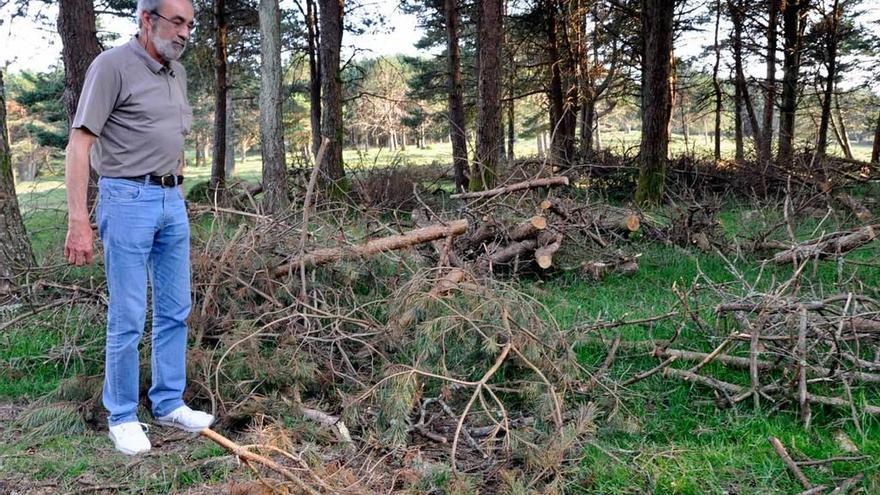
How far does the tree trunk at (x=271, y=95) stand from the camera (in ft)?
32.7

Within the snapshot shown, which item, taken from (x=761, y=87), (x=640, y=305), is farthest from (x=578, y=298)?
(x=761, y=87)

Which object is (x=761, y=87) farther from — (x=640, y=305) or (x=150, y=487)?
(x=150, y=487)

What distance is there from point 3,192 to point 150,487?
396cm

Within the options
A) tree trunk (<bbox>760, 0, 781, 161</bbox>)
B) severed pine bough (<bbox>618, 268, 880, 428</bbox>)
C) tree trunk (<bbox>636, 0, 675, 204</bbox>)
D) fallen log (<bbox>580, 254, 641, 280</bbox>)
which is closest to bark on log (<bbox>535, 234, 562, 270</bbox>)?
fallen log (<bbox>580, 254, 641, 280</bbox>)

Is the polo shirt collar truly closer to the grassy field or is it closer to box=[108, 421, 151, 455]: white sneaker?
box=[108, 421, 151, 455]: white sneaker

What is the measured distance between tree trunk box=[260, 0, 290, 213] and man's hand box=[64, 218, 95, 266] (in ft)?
23.5

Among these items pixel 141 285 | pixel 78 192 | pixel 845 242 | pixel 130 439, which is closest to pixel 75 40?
pixel 78 192

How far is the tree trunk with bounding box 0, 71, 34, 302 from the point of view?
521cm

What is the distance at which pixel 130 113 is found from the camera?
114 inches

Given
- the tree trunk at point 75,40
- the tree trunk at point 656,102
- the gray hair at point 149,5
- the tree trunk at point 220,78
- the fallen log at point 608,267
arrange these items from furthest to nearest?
the tree trunk at point 220,78, the tree trunk at point 656,102, the tree trunk at point 75,40, the fallen log at point 608,267, the gray hair at point 149,5

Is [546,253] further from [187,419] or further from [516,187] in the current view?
[187,419]

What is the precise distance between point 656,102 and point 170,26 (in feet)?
27.8

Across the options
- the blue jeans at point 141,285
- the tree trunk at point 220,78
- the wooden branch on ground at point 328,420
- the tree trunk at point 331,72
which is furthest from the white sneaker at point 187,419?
the tree trunk at point 220,78

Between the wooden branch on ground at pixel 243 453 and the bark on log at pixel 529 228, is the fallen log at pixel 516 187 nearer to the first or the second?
the bark on log at pixel 529 228
